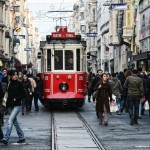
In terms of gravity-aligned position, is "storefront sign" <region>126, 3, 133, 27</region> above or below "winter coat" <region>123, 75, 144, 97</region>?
above

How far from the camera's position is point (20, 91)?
14.8 m

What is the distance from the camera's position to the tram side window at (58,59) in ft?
87.0

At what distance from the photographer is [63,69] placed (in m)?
26.5

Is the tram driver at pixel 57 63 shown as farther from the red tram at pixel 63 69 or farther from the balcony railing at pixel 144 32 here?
the balcony railing at pixel 144 32

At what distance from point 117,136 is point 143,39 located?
3157 cm

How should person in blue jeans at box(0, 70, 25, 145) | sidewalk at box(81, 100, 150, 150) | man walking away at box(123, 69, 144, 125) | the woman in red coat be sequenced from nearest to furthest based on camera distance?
1. sidewalk at box(81, 100, 150, 150)
2. person in blue jeans at box(0, 70, 25, 145)
3. man walking away at box(123, 69, 144, 125)
4. the woman in red coat

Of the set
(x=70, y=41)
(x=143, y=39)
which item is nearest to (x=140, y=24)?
(x=143, y=39)

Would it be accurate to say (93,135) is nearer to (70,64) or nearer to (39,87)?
(70,64)

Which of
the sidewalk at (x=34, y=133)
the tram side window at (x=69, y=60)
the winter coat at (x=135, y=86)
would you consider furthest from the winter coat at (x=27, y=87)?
the winter coat at (x=135, y=86)

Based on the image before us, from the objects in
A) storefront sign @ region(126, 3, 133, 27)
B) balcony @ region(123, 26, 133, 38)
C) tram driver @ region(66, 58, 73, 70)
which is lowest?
tram driver @ region(66, 58, 73, 70)

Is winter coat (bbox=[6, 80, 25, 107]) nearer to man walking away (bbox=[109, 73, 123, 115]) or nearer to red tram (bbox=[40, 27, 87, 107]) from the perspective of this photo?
man walking away (bbox=[109, 73, 123, 115])

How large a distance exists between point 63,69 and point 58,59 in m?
0.51

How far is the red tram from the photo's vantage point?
86.5ft

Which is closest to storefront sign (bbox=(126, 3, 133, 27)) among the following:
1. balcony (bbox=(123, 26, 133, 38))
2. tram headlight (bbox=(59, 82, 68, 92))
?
balcony (bbox=(123, 26, 133, 38))
